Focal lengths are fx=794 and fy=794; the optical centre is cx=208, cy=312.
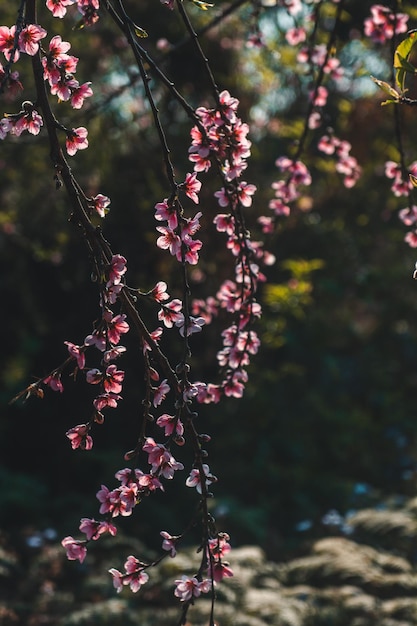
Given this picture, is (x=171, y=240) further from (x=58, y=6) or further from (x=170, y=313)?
(x=58, y=6)

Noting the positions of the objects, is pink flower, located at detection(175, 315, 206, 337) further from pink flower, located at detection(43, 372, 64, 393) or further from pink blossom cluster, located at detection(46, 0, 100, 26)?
pink blossom cluster, located at detection(46, 0, 100, 26)

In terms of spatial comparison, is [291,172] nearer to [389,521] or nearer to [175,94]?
[175,94]

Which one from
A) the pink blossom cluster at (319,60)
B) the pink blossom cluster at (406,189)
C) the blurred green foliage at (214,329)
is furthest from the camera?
the blurred green foliage at (214,329)

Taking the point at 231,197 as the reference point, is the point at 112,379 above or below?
below

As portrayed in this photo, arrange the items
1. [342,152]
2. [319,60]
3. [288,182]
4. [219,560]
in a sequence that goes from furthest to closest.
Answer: [319,60] → [342,152] → [288,182] → [219,560]

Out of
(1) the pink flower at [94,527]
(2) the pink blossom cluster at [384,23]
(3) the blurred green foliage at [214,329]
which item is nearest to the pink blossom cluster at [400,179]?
(2) the pink blossom cluster at [384,23]

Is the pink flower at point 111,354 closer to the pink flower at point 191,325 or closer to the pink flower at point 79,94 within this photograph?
the pink flower at point 191,325

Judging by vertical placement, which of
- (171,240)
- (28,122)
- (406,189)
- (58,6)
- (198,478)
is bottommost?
(198,478)

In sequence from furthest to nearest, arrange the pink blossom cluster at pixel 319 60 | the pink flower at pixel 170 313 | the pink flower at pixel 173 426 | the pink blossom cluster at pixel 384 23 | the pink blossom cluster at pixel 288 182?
the pink blossom cluster at pixel 319 60
the pink blossom cluster at pixel 288 182
the pink blossom cluster at pixel 384 23
the pink flower at pixel 170 313
the pink flower at pixel 173 426

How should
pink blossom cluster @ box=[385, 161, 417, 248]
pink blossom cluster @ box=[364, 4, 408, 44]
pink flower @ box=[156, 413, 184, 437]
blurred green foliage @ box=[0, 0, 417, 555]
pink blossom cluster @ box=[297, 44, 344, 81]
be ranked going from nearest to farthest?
pink flower @ box=[156, 413, 184, 437], pink blossom cluster @ box=[385, 161, 417, 248], pink blossom cluster @ box=[364, 4, 408, 44], pink blossom cluster @ box=[297, 44, 344, 81], blurred green foliage @ box=[0, 0, 417, 555]

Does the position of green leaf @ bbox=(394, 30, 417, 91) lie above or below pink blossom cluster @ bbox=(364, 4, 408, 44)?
below

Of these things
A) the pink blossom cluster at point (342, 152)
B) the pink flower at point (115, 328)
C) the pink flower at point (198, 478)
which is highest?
the pink blossom cluster at point (342, 152)

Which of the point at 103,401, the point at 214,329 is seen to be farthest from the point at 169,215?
the point at 214,329

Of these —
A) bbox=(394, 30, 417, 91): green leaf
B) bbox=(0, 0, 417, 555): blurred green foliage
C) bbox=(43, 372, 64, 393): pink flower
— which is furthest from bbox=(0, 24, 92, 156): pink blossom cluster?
bbox=(0, 0, 417, 555): blurred green foliage
